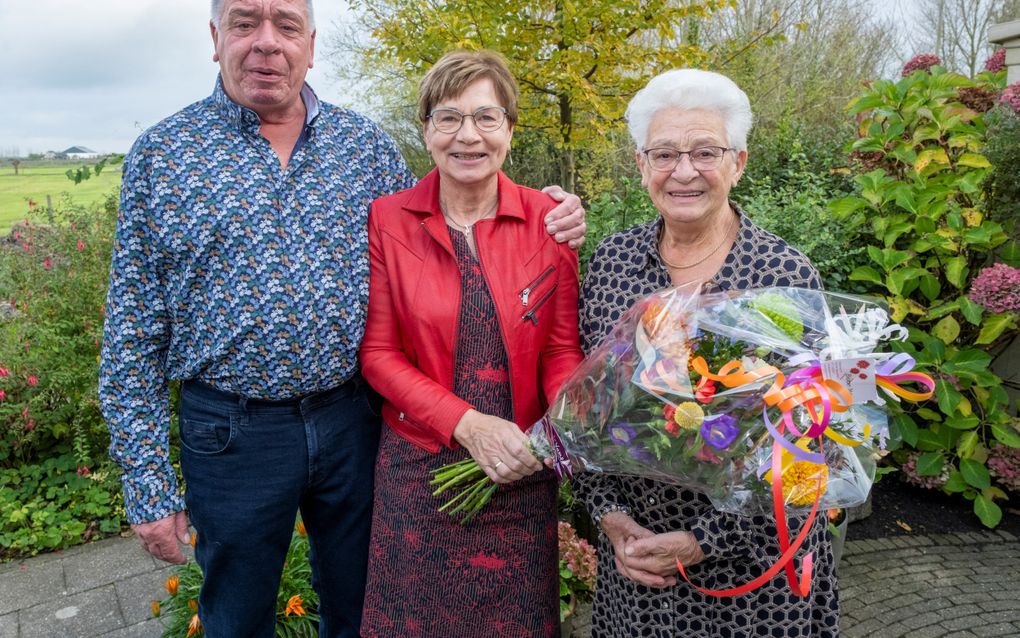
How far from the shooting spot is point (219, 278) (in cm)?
201

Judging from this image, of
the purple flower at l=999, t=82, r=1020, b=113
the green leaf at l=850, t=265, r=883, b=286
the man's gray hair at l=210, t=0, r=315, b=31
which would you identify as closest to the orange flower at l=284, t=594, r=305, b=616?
the man's gray hair at l=210, t=0, r=315, b=31

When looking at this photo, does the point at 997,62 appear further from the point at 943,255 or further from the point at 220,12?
the point at 220,12

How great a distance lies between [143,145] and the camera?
2.01m

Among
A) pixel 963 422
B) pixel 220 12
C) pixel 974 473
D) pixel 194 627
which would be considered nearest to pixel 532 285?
pixel 220 12

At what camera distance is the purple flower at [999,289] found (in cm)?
372

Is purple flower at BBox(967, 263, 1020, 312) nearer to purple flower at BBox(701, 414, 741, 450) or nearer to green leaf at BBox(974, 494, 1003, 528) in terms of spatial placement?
green leaf at BBox(974, 494, 1003, 528)

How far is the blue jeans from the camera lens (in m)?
2.12

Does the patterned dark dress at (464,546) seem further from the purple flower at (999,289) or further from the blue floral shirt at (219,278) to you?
the purple flower at (999,289)

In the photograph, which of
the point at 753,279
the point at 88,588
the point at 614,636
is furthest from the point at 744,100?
the point at 88,588

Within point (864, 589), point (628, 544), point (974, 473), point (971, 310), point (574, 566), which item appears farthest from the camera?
point (974, 473)

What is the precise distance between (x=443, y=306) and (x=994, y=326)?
3331mm

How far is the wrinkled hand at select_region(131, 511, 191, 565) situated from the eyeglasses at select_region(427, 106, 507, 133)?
1.42 metres

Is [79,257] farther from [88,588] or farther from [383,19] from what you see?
[383,19]

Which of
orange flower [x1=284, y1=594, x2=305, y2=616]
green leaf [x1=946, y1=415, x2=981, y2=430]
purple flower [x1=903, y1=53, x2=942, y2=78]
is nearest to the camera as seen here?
orange flower [x1=284, y1=594, x2=305, y2=616]
